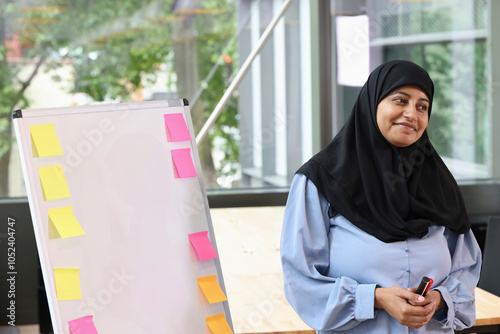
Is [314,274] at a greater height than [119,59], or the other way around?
[119,59]

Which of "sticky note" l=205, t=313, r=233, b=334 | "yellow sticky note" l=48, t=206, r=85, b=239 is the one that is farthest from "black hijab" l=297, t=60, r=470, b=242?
"yellow sticky note" l=48, t=206, r=85, b=239

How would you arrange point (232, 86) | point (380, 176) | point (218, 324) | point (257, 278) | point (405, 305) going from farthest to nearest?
point (232, 86), point (257, 278), point (218, 324), point (380, 176), point (405, 305)

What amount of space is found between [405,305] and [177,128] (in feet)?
2.46

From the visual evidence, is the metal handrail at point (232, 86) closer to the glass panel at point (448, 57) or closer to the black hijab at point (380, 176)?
the glass panel at point (448, 57)

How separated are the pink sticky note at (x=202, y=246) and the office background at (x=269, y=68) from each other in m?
1.84

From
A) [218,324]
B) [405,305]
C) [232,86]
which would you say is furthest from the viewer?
[232,86]

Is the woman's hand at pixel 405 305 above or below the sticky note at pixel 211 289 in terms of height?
above

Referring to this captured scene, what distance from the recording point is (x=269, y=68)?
12.2 feet

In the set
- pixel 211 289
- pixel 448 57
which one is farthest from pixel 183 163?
pixel 448 57

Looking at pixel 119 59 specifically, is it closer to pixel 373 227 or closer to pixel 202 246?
pixel 202 246

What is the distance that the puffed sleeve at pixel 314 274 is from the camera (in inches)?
53.9

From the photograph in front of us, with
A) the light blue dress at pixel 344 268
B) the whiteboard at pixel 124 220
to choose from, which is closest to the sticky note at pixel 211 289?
the whiteboard at pixel 124 220

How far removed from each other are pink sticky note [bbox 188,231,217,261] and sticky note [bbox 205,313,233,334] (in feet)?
0.52

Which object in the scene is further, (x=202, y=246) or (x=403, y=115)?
(x=202, y=246)
